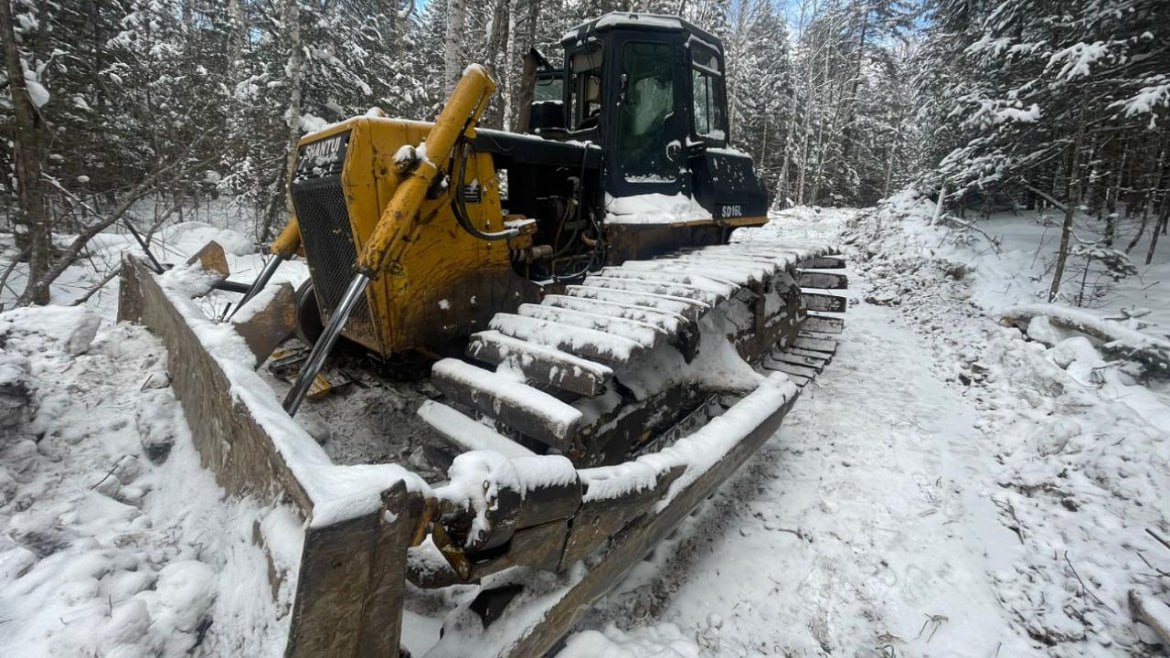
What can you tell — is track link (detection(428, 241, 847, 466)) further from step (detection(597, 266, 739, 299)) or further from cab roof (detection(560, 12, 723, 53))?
cab roof (detection(560, 12, 723, 53))

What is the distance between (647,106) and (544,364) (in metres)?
2.88

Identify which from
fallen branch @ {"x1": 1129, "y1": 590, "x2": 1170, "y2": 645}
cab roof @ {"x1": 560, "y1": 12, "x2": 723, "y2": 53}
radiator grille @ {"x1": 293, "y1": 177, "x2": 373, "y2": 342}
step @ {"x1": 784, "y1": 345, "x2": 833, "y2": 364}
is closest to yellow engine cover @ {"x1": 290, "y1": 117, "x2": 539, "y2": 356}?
radiator grille @ {"x1": 293, "y1": 177, "x2": 373, "y2": 342}

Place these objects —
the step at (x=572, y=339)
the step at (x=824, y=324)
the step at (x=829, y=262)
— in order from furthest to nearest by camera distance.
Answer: the step at (x=829, y=262) → the step at (x=824, y=324) → the step at (x=572, y=339)

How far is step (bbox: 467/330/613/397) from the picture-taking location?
2.12m

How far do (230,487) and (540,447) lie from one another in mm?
1155

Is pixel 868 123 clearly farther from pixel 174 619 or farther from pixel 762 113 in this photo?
pixel 174 619

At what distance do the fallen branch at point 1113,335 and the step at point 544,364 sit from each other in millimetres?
4531

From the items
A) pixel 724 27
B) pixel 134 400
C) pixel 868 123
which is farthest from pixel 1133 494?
pixel 868 123

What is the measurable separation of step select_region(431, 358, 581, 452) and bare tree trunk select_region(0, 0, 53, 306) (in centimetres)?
464

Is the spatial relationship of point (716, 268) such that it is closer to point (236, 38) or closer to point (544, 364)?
point (544, 364)

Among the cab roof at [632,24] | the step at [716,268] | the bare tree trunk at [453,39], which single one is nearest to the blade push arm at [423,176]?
the step at [716,268]

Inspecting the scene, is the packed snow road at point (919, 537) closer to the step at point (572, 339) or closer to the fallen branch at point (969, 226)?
the step at point (572, 339)

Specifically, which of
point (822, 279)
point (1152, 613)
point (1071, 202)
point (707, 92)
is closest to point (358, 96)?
point (707, 92)

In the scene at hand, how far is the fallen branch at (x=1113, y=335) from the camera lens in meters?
3.93
